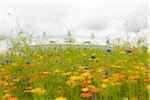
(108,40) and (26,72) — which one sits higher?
(108,40)

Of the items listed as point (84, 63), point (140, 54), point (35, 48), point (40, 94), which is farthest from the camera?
point (35, 48)

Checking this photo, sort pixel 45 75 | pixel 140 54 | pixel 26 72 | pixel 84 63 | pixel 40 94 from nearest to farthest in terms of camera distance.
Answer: pixel 40 94 → pixel 45 75 → pixel 26 72 → pixel 84 63 → pixel 140 54

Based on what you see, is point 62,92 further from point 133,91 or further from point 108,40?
point 108,40

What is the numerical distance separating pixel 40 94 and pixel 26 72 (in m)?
0.99

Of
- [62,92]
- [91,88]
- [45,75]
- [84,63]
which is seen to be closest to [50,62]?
[84,63]

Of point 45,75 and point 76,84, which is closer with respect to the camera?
point 76,84

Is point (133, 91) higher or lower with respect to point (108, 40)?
lower

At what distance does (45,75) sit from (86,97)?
70cm

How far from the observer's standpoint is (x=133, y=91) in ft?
8.71

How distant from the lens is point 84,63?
3.73 meters

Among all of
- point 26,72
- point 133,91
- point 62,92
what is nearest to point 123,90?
point 133,91

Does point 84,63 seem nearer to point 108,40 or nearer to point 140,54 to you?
point 140,54

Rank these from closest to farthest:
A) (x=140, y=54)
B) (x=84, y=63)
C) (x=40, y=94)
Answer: (x=40, y=94)
(x=84, y=63)
(x=140, y=54)

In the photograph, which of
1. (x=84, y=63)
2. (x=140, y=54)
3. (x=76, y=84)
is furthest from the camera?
(x=140, y=54)
